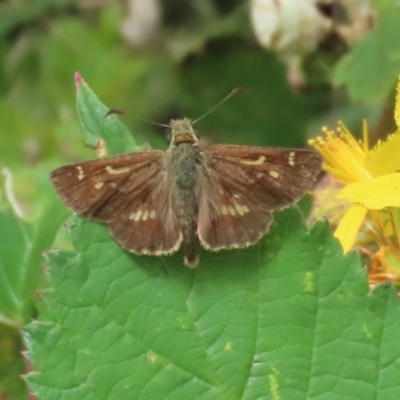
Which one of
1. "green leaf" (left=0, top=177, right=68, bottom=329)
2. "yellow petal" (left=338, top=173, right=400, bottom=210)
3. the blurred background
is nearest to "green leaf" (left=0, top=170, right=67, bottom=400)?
"green leaf" (left=0, top=177, right=68, bottom=329)

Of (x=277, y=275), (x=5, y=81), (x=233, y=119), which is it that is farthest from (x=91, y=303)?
(x=5, y=81)

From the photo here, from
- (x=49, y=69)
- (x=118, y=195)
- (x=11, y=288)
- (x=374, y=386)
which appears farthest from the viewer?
(x=49, y=69)

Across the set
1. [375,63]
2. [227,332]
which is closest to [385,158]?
[227,332]

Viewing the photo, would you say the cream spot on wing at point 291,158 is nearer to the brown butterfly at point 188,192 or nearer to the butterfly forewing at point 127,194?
the brown butterfly at point 188,192

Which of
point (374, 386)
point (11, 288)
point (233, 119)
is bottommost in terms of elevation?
point (374, 386)

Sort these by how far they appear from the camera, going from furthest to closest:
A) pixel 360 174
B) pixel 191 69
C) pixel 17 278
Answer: pixel 191 69 < pixel 17 278 < pixel 360 174

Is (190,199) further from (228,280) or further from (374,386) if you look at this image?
(374,386)

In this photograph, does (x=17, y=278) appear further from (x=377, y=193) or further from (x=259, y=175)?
(x=377, y=193)

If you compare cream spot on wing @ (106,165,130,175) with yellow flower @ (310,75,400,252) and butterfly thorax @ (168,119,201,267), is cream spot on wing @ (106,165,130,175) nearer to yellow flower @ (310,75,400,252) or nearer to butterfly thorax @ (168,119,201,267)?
butterfly thorax @ (168,119,201,267)
